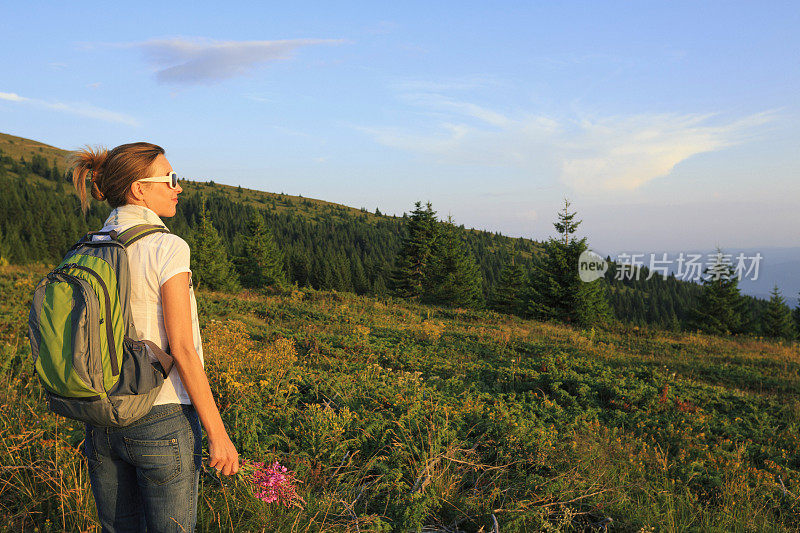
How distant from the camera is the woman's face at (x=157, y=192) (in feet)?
6.24

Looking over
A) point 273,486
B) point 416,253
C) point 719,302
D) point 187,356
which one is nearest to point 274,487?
point 273,486

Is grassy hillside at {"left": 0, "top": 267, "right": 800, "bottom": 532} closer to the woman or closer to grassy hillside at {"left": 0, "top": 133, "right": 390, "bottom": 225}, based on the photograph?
the woman

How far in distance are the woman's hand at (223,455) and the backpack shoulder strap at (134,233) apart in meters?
0.88

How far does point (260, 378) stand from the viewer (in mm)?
5379


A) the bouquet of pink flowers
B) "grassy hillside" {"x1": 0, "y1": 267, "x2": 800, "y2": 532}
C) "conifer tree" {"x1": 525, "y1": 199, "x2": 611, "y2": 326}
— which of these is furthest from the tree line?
the bouquet of pink flowers

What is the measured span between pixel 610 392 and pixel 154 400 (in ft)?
26.4

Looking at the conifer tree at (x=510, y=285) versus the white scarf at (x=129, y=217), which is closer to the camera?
the white scarf at (x=129, y=217)

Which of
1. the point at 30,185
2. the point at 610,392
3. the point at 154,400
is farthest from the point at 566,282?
the point at 30,185

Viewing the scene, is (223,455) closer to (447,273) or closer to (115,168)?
(115,168)

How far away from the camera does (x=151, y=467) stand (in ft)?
5.90

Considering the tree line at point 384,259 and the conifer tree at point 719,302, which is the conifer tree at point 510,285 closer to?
the tree line at point 384,259

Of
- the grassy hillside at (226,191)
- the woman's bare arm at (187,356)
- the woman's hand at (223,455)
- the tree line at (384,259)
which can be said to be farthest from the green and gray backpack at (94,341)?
the grassy hillside at (226,191)

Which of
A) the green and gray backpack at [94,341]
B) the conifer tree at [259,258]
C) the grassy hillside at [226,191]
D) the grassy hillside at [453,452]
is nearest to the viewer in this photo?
the green and gray backpack at [94,341]

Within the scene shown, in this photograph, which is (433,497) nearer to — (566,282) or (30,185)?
(566,282)
